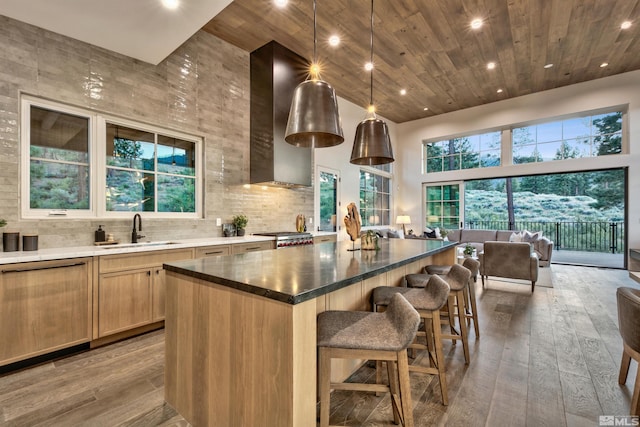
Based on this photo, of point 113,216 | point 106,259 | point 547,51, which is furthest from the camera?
point 547,51

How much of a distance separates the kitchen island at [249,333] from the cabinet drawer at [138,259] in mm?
1292

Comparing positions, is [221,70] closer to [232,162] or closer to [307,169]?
[232,162]

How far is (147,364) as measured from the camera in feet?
7.47

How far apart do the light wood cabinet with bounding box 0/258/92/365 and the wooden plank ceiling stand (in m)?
3.35

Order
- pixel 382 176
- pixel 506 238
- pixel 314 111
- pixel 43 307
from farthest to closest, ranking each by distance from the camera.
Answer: pixel 382 176
pixel 506 238
pixel 43 307
pixel 314 111

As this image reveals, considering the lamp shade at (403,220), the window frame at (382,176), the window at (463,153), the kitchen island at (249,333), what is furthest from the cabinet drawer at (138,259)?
the window at (463,153)

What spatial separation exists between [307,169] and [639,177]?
21.2 ft

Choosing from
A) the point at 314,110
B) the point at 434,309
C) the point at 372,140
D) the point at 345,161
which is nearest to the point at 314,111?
the point at 314,110

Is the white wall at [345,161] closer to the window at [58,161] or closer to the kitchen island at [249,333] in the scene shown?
the window at [58,161]

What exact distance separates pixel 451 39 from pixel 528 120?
12.2ft

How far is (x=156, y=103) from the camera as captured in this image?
11.3 feet

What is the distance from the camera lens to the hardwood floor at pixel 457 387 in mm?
1643

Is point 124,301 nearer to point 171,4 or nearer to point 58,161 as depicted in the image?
point 58,161

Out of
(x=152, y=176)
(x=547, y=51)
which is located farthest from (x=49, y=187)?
(x=547, y=51)
